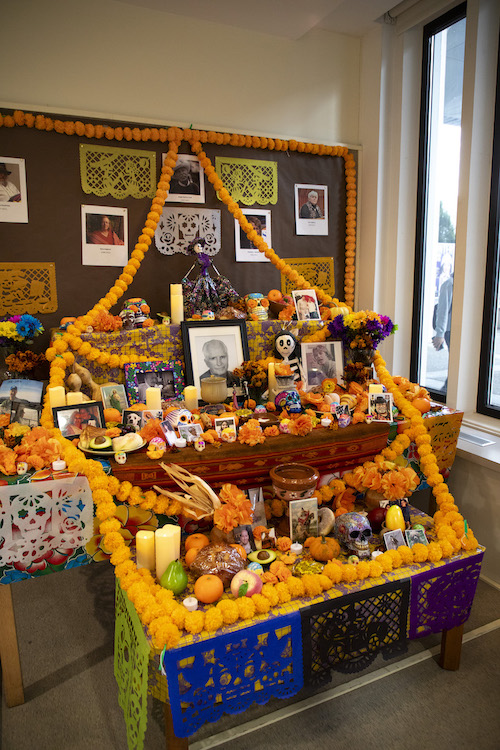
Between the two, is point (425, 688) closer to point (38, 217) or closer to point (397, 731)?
point (397, 731)

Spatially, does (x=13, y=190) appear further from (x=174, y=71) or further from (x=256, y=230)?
(x=256, y=230)

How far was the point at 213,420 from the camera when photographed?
2398 mm

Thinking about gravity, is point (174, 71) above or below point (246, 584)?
above

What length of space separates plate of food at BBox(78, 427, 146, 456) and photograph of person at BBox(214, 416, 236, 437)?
1.14ft

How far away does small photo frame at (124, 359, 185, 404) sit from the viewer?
8.82 ft

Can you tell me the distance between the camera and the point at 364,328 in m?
2.92

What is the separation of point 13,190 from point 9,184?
4 cm

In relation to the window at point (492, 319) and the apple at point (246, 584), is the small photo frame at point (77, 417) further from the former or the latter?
the window at point (492, 319)

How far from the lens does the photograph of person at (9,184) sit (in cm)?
277

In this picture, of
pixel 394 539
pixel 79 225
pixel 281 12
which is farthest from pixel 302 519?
pixel 281 12

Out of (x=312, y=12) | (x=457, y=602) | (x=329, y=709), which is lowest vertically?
(x=329, y=709)

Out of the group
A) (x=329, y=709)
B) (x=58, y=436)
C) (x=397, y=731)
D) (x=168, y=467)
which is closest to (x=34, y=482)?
(x=58, y=436)

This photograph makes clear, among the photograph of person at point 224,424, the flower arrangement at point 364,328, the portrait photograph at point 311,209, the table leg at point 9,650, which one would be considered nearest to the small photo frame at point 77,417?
the photograph of person at point 224,424

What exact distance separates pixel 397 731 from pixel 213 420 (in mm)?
1413
